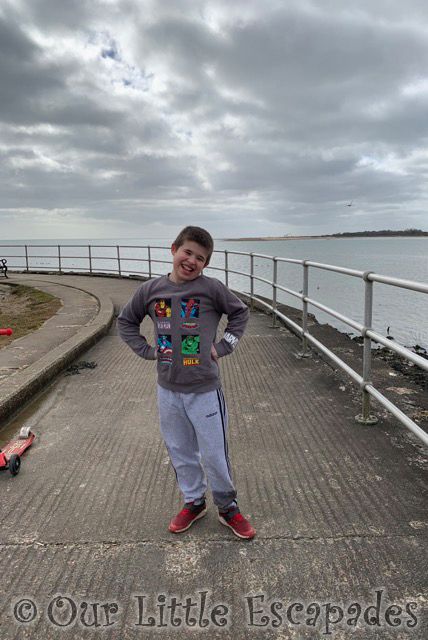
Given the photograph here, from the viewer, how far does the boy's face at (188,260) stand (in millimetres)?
2283

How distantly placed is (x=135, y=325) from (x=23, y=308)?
9.34 m

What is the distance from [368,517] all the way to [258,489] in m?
0.62

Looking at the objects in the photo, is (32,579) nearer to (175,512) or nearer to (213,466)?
(175,512)

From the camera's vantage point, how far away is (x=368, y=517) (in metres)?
2.44

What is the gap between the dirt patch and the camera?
26.0 feet

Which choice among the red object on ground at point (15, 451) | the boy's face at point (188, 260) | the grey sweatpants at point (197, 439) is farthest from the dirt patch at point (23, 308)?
the boy's face at point (188, 260)

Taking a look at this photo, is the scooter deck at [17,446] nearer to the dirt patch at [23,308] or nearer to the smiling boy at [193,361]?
the smiling boy at [193,361]

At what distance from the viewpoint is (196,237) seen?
2309mm

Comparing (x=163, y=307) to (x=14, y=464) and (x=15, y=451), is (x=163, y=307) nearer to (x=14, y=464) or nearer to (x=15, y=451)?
(x=14, y=464)

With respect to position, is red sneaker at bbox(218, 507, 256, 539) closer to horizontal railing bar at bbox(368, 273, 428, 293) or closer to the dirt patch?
horizontal railing bar at bbox(368, 273, 428, 293)

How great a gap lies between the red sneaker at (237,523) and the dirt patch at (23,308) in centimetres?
494

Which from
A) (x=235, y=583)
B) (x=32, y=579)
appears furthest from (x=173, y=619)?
(x=32, y=579)

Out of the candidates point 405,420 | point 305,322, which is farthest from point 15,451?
point 305,322

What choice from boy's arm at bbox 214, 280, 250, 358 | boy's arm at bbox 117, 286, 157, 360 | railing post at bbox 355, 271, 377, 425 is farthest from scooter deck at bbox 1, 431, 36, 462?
railing post at bbox 355, 271, 377, 425
